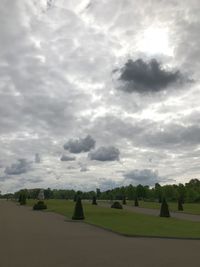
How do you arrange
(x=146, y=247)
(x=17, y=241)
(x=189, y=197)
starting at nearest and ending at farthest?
1. (x=146, y=247)
2. (x=17, y=241)
3. (x=189, y=197)

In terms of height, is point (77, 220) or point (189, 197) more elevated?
point (189, 197)

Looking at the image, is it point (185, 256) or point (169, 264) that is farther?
point (185, 256)

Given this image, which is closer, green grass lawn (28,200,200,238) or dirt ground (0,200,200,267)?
dirt ground (0,200,200,267)

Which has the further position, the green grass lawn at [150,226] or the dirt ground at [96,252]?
the green grass lawn at [150,226]

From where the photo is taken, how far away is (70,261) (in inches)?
545

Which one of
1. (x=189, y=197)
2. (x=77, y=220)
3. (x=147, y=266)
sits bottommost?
(x=147, y=266)

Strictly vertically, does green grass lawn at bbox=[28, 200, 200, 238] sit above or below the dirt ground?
above

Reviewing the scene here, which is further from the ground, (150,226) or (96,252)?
(150,226)

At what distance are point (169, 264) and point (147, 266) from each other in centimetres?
83

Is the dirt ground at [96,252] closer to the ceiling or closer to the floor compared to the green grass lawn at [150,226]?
closer to the floor

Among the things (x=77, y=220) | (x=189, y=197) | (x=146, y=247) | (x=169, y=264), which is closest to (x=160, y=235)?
(x=146, y=247)

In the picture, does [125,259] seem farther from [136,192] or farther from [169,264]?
[136,192]

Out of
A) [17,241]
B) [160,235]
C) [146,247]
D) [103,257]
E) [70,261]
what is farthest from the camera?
[160,235]

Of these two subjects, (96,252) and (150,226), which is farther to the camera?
(150,226)
